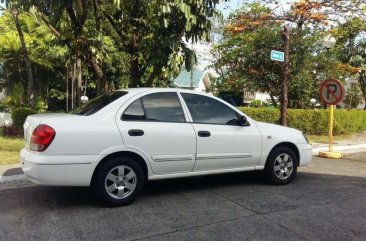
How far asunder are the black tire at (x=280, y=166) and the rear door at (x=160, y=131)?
1532 millimetres

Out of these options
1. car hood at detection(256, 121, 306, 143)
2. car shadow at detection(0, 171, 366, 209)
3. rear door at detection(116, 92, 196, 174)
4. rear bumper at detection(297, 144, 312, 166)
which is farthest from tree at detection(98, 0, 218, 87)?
rear bumper at detection(297, 144, 312, 166)

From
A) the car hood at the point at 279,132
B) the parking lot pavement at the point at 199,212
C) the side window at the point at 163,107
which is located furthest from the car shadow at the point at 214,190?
the side window at the point at 163,107

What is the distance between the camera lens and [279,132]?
6586 millimetres

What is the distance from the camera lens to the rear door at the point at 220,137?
5.79 m

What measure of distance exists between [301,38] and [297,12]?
1.29m

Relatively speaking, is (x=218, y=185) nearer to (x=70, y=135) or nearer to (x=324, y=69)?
(x=70, y=135)

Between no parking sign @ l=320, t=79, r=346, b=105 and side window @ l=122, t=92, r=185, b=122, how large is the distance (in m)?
5.45

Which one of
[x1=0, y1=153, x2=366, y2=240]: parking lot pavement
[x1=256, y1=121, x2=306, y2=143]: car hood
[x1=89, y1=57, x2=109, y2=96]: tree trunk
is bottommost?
[x1=0, y1=153, x2=366, y2=240]: parking lot pavement

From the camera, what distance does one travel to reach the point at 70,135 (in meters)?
4.82

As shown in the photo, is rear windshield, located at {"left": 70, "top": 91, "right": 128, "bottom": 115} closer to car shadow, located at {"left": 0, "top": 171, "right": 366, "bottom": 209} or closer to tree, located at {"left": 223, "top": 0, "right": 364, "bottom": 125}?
car shadow, located at {"left": 0, "top": 171, "right": 366, "bottom": 209}

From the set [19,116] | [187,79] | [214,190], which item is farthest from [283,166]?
[187,79]

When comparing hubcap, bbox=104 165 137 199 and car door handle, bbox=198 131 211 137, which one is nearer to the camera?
hubcap, bbox=104 165 137 199

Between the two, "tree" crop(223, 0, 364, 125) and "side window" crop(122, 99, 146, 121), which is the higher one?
"tree" crop(223, 0, 364, 125)

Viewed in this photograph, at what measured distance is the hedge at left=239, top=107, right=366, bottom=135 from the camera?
1412cm
